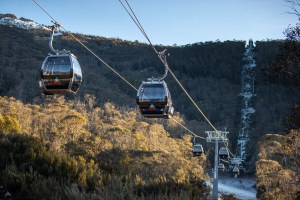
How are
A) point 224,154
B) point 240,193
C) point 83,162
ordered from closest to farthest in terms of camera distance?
point 83,162
point 224,154
point 240,193

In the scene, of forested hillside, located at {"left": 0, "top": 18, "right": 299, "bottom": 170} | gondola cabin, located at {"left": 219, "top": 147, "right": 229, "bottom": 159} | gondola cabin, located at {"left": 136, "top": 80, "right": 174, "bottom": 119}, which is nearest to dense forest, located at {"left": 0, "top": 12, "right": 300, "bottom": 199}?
forested hillside, located at {"left": 0, "top": 18, "right": 299, "bottom": 170}

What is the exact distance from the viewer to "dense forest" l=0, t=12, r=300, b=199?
9.12 m

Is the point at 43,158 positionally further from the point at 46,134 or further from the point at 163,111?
the point at 46,134

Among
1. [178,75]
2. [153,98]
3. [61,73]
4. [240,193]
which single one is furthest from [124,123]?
[178,75]

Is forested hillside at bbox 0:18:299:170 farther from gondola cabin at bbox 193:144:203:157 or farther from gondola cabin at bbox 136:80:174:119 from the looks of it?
gondola cabin at bbox 136:80:174:119

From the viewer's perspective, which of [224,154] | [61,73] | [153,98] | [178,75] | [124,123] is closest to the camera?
[61,73]

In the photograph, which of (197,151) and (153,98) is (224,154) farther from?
(153,98)

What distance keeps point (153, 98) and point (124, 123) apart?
45.8 metres

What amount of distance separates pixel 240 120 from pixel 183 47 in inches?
2760

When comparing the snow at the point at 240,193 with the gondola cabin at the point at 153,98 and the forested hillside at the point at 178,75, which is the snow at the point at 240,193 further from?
the forested hillside at the point at 178,75

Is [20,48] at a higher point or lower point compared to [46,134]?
higher

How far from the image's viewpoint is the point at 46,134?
3139cm

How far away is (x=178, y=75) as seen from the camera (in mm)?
161500

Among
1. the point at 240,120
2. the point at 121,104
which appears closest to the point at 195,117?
the point at 240,120
